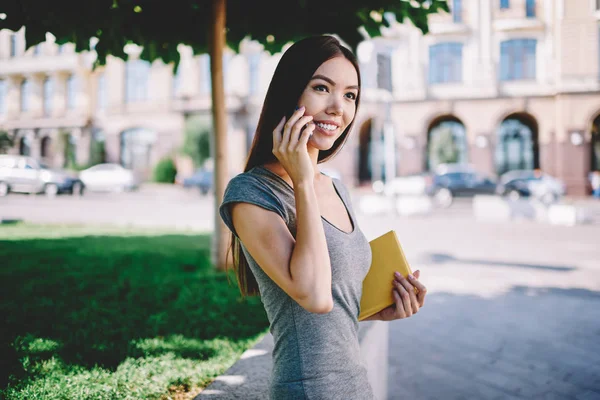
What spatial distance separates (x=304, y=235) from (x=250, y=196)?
20 centimetres

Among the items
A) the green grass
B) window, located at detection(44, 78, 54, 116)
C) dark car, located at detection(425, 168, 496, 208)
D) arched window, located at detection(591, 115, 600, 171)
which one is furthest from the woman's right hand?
window, located at detection(44, 78, 54, 116)

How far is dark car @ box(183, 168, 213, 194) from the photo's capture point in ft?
80.5

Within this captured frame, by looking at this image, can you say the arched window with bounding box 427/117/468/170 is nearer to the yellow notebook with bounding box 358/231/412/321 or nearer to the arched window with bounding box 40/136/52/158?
the yellow notebook with bounding box 358/231/412/321

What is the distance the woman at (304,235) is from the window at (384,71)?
7.68 m

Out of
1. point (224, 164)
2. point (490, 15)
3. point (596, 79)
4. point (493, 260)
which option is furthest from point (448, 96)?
point (224, 164)

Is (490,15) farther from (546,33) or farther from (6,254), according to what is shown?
(6,254)

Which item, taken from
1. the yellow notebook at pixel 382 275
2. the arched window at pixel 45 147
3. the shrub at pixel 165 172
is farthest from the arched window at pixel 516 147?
the arched window at pixel 45 147

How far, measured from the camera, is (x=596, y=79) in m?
24.5

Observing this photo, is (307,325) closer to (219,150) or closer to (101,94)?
(219,150)

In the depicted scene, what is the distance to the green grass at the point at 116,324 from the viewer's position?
2316 millimetres

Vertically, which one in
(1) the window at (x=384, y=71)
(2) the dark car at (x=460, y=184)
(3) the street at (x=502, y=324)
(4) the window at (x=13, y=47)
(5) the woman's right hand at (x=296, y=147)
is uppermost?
(4) the window at (x=13, y=47)

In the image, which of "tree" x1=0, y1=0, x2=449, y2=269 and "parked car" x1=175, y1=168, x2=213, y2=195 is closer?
"tree" x1=0, y1=0, x2=449, y2=269

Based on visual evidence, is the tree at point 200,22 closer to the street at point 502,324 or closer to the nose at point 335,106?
the nose at point 335,106

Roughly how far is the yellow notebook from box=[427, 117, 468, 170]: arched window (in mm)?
27474
